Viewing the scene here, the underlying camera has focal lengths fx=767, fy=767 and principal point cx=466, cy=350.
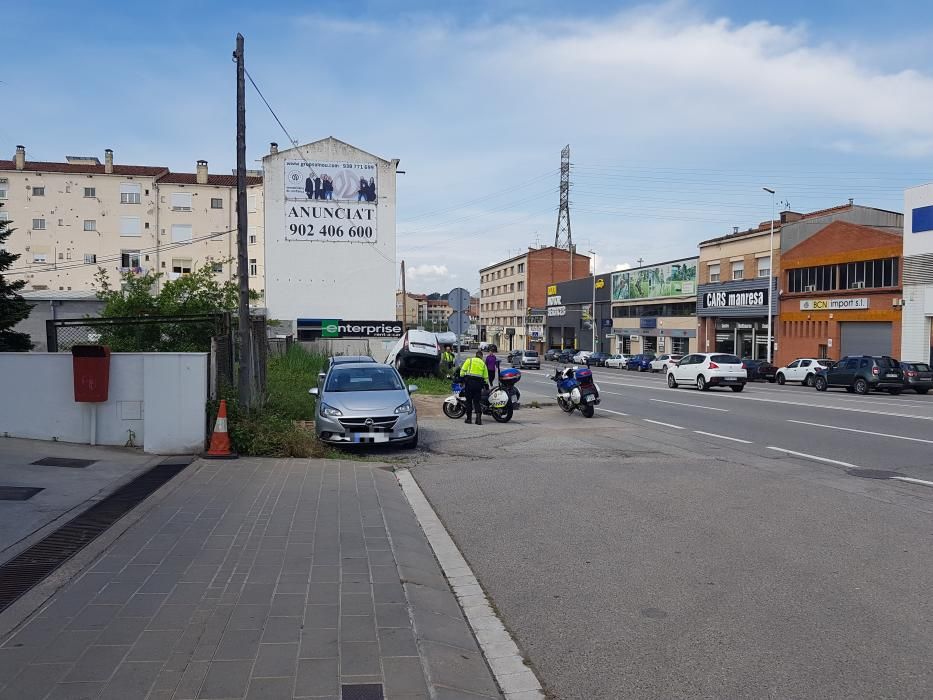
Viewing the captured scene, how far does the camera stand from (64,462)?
9.81 meters

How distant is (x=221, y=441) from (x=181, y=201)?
48.8 metres

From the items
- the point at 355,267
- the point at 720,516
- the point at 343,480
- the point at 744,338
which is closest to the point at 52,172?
the point at 355,267

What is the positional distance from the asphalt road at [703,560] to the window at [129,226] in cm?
4784

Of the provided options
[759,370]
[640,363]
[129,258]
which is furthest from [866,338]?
[129,258]

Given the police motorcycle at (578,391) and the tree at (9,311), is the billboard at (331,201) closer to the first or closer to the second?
the tree at (9,311)

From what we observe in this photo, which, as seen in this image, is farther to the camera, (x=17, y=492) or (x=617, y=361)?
(x=617, y=361)

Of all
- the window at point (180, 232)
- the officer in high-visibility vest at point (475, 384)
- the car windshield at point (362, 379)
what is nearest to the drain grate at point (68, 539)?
the car windshield at point (362, 379)

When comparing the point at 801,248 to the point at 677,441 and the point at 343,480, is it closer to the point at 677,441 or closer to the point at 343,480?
the point at 677,441

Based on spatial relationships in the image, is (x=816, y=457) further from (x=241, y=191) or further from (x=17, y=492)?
(x=17, y=492)

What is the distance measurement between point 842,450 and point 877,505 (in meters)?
4.61

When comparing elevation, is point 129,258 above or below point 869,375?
above

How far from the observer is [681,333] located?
206ft

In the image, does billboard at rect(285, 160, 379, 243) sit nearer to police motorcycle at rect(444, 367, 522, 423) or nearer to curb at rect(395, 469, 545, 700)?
police motorcycle at rect(444, 367, 522, 423)

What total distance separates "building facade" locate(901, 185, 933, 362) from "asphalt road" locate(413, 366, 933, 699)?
28.6 metres
